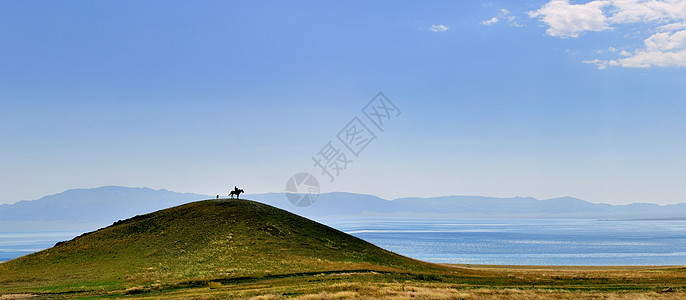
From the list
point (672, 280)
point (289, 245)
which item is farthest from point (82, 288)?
point (672, 280)

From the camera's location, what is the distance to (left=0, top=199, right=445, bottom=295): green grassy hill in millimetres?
56219

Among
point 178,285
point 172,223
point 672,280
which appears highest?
point 172,223

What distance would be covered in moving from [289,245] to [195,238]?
1405 centimetres

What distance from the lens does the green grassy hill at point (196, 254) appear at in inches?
2213

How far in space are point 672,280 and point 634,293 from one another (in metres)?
17.0

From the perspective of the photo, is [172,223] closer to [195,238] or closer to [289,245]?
[195,238]

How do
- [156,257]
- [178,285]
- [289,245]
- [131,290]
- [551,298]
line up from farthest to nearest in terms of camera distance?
[289,245] → [156,257] → [178,285] → [131,290] → [551,298]

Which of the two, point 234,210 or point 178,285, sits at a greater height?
point 234,210

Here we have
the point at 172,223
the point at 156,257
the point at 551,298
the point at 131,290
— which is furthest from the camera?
the point at 172,223

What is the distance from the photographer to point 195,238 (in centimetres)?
7394

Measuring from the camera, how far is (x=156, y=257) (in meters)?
66.2

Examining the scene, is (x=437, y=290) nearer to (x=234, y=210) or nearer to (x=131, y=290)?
(x=131, y=290)

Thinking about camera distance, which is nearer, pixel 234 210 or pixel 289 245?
pixel 289 245

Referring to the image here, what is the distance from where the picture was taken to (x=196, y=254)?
6694 cm
